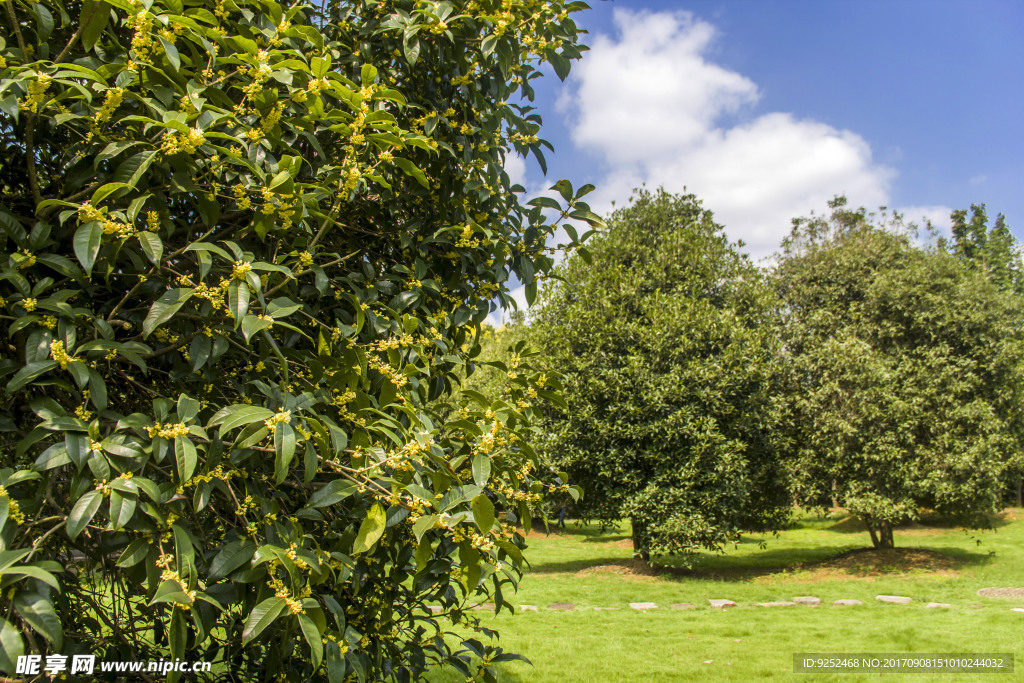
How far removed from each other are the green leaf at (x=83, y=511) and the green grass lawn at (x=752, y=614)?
133 inches

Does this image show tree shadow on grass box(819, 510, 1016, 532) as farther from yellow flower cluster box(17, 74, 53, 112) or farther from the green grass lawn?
yellow flower cluster box(17, 74, 53, 112)

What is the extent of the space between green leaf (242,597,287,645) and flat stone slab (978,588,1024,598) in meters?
14.1

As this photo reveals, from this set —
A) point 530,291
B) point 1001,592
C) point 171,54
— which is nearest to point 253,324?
point 171,54

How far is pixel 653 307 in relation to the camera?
13.9m

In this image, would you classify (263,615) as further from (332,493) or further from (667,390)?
(667,390)

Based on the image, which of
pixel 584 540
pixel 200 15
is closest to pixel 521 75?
pixel 200 15

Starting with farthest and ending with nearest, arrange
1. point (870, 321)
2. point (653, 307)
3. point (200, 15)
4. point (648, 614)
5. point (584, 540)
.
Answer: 1. point (584, 540)
2. point (870, 321)
3. point (653, 307)
4. point (648, 614)
5. point (200, 15)

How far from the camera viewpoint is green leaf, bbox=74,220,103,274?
5.74 ft

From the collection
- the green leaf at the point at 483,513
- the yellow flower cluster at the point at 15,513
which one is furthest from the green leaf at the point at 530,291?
the yellow flower cluster at the point at 15,513

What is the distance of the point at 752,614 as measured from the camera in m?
9.87

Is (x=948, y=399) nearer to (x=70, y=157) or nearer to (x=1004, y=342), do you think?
(x=1004, y=342)

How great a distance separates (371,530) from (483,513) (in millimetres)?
389

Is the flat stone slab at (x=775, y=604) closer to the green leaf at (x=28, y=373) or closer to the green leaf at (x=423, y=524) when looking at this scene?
the green leaf at (x=423, y=524)

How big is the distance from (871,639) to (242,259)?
8.98 m
